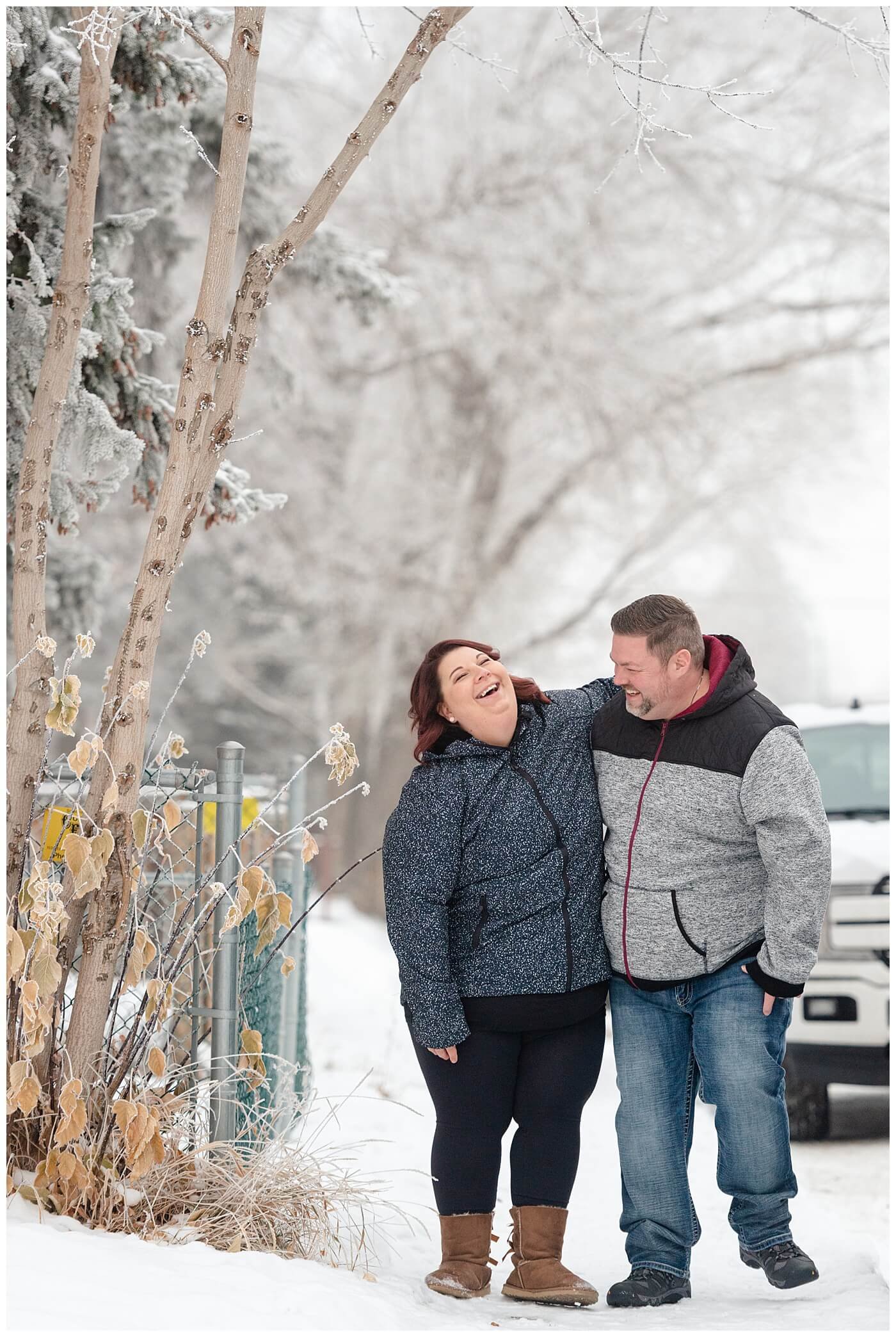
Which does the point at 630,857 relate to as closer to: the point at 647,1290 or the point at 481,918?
the point at 481,918

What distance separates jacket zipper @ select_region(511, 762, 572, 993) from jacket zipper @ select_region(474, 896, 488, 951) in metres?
0.19

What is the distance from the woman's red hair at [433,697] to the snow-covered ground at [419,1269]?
3.56 feet

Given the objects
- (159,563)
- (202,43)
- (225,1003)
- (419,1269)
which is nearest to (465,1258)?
(419,1269)

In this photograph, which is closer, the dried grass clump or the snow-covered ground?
the snow-covered ground

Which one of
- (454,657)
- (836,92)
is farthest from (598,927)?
(836,92)

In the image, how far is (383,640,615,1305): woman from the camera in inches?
129

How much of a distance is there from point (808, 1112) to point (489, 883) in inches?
137

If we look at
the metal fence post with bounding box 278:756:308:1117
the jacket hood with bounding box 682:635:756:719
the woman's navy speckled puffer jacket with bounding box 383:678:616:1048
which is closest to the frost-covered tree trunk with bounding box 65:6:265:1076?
the woman's navy speckled puffer jacket with bounding box 383:678:616:1048

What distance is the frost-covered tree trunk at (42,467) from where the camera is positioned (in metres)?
3.39

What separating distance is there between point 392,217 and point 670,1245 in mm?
12280

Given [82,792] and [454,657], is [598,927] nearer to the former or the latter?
[454,657]

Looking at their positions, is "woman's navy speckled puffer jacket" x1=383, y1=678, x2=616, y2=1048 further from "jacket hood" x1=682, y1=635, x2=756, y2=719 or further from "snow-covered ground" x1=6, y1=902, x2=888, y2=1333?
"snow-covered ground" x1=6, y1=902, x2=888, y2=1333

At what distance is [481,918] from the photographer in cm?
332

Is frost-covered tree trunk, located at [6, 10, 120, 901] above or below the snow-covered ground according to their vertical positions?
above
